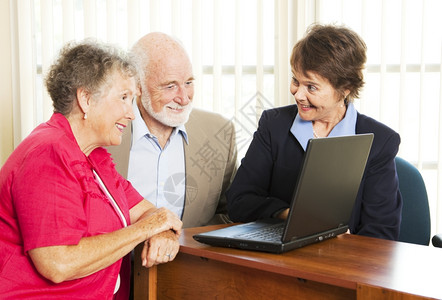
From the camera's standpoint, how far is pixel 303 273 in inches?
51.9

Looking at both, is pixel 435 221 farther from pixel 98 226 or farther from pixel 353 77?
pixel 98 226

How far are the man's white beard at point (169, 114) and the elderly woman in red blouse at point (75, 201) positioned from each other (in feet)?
1.72

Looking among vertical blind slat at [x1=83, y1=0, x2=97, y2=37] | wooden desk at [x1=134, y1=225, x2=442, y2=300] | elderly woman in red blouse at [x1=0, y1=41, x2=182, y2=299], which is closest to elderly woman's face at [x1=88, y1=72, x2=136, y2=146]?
elderly woman in red blouse at [x1=0, y1=41, x2=182, y2=299]

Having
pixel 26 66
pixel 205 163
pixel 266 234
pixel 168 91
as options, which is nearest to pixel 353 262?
pixel 266 234

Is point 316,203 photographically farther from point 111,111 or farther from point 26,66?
point 26,66

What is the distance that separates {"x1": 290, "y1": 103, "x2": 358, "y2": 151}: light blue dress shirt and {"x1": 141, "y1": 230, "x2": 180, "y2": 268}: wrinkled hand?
2.34ft

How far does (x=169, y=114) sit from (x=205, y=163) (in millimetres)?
268

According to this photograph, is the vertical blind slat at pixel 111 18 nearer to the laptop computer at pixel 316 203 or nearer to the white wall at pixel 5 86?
the white wall at pixel 5 86

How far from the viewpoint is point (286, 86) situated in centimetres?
307

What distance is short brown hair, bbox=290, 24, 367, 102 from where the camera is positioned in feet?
6.57

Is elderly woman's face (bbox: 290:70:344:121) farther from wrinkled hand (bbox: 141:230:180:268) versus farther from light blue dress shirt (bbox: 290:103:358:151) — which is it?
wrinkled hand (bbox: 141:230:180:268)

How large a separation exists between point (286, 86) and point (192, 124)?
824 mm

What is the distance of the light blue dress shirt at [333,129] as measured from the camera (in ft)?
6.83

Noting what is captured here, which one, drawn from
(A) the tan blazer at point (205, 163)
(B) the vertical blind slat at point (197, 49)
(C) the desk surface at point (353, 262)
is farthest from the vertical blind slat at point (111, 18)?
(C) the desk surface at point (353, 262)
